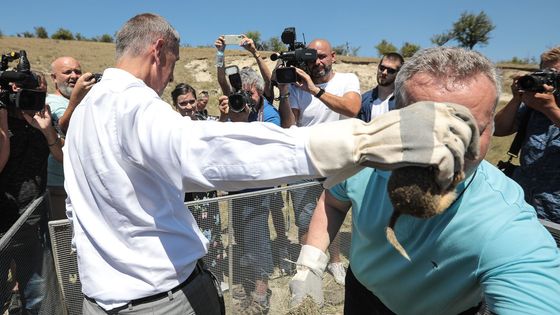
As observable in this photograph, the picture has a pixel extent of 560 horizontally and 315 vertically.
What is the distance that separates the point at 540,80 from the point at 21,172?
13.4ft

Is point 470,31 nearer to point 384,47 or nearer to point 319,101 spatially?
point 384,47

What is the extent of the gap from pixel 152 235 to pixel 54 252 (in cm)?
162

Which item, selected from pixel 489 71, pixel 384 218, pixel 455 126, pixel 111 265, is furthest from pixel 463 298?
pixel 111 265

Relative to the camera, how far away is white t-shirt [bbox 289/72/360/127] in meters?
→ 4.45

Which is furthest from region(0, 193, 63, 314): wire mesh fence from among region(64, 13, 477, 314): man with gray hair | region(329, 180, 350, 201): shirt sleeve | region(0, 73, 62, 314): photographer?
region(329, 180, 350, 201): shirt sleeve

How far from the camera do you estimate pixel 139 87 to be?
1377 millimetres

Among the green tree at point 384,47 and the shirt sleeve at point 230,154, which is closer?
the shirt sleeve at point 230,154

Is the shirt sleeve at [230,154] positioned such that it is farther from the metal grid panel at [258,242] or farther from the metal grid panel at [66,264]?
the metal grid panel at [258,242]

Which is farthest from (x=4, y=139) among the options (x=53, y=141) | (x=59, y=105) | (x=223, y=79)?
(x=223, y=79)

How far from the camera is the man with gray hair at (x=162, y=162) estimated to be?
0.87 meters

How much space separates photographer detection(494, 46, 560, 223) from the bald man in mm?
4090

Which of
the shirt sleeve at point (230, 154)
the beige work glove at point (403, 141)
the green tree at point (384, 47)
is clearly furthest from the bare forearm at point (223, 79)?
the green tree at point (384, 47)

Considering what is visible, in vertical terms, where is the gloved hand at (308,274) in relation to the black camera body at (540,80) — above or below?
below

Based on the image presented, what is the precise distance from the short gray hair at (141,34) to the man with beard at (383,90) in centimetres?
314
